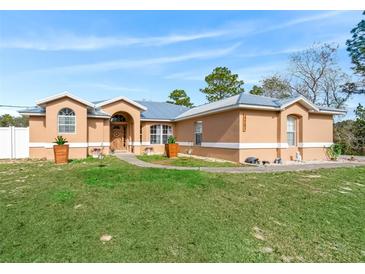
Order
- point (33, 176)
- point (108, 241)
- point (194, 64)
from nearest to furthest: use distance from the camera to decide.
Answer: point (108, 241) < point (33, 176) < point (194, 64)

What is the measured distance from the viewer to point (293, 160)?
564 inches

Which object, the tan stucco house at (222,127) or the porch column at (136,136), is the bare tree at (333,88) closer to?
the tan stucco house at (222,127)

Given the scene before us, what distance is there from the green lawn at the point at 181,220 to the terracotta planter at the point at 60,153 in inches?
207

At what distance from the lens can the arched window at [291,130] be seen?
1458 cm

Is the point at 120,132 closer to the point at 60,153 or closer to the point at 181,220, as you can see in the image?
the point at 60,153

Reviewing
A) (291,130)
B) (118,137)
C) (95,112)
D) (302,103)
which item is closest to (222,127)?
(291,130)

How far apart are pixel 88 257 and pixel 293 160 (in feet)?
46.1

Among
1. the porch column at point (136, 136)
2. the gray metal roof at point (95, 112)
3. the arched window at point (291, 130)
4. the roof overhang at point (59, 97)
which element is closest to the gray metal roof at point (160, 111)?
the porch column at point (136, 136)

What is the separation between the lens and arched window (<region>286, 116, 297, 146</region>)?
47.8 feet

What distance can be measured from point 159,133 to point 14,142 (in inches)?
435

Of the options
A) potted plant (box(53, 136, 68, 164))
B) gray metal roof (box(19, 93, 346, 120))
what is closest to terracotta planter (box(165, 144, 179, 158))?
gray metal roof (box(19, 93, 346, 120))

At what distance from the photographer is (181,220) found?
4.46m

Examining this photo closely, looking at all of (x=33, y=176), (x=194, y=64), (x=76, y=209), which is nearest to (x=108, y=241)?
(x=76, y=209)
